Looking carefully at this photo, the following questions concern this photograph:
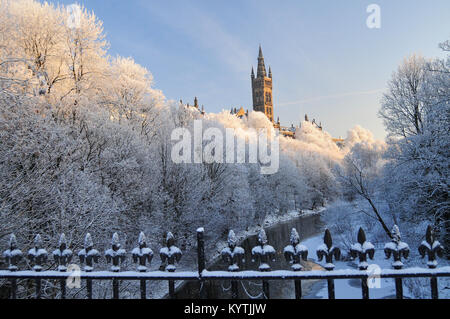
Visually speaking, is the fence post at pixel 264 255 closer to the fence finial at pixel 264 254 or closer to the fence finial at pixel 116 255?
the fence finial at pixel 264 254

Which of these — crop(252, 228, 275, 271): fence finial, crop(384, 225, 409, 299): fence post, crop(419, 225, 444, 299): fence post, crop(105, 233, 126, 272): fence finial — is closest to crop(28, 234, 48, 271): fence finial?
crop(105, 233, 126, 272): fence finial

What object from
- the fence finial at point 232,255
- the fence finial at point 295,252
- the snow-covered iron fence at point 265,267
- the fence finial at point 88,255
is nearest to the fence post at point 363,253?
the snow-covered iron fence at point 265,267

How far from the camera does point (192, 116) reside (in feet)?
94.2

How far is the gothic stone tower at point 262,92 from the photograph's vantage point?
138 metres

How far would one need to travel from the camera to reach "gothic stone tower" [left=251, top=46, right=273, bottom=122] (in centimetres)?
13838

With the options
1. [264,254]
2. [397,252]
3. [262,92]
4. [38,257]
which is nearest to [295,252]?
[264,254]

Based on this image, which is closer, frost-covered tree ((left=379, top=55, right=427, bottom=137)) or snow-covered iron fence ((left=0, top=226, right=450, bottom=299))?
snow-covered iron fence ((left=0, top=226, right=450, bottom=299))

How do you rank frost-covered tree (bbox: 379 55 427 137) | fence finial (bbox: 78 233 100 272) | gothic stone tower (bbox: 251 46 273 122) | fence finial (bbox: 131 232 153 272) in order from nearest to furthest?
fence finial (bbox: 131 232 153 272) → fence finial (bbox: 78 233 100 272) → frost-covered tree (bbox: 379 55 427 137) → gothic stone tower (bbox: 251 46 273 122)

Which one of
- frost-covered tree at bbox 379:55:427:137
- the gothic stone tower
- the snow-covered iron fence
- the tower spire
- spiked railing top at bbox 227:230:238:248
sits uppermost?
the tower spire

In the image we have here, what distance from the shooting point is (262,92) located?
456ft

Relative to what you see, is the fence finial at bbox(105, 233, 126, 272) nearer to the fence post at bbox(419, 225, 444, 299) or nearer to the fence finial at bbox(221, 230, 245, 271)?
the fence finial at bbox(221, 230, 245, 271)

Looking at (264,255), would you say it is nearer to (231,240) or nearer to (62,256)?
(231,240)

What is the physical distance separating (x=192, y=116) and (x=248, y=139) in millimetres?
16190
